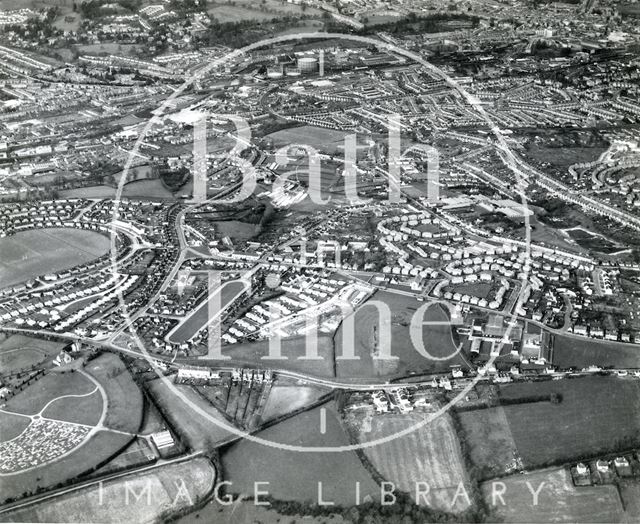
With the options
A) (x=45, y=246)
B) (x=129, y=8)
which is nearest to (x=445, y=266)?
(x=45, y=246)

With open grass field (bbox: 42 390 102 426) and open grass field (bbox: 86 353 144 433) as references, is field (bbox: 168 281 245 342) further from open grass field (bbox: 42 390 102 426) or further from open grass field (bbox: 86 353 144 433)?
open grass field (bbox: 42 390 102 426)

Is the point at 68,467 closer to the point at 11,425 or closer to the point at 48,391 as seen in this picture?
the point at 11,425

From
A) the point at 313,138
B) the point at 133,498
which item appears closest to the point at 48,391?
the point at 133,498

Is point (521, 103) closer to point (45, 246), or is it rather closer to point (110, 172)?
point (110, 172)

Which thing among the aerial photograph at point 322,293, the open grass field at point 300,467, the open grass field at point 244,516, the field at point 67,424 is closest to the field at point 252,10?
the aerial photograph at point 322,293

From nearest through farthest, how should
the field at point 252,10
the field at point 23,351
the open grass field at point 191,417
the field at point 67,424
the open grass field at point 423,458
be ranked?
1. the open grass field at point 423,458
2. the field at point 67,424
3. the open grass field at point 191,417
4. the field at point 23,351
5. the field at point 252,10

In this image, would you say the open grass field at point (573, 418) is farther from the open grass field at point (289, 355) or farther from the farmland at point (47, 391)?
the farmland at point (47, 391)
